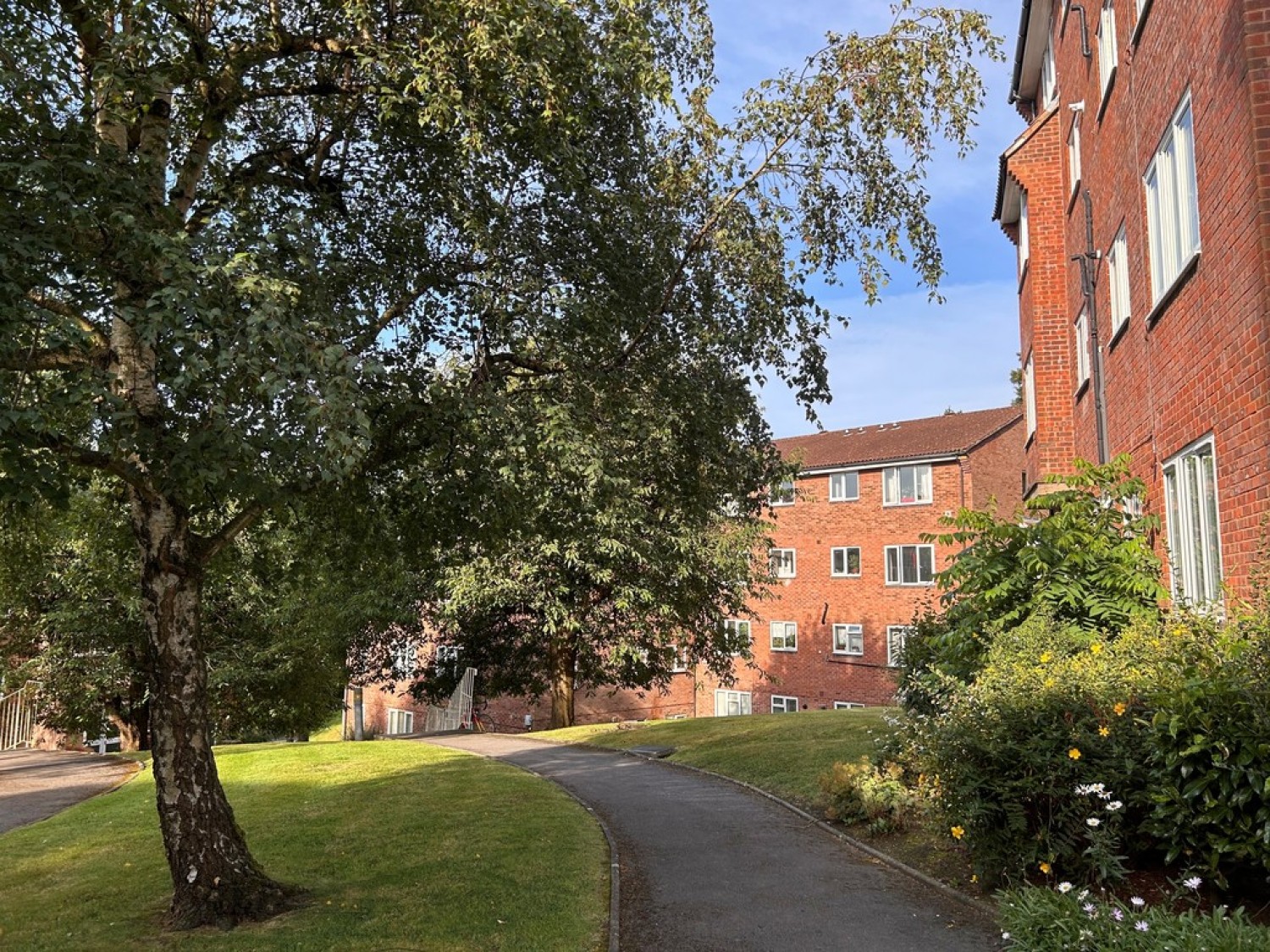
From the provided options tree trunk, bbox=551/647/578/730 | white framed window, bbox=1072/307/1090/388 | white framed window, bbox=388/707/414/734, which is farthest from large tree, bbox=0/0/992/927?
white framed window, bbox=388/707/414/734

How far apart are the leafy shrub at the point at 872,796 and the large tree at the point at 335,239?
4.38 meters

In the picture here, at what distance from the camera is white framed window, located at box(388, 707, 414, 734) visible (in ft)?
157

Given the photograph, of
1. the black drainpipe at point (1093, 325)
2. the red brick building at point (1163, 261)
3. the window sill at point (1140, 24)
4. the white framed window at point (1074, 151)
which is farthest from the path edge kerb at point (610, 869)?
the white framed window at point (1074, 151)

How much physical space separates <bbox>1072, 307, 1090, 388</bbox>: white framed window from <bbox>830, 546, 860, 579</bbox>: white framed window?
2355cm

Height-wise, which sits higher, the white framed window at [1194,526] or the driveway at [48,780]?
the white framed window at [1194,526]

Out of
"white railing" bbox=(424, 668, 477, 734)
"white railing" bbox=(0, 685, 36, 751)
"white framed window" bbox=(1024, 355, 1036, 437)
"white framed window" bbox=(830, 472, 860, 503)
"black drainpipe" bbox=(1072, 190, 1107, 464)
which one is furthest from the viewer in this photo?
"white framed window" bbox=(830, 472, 860, 503)

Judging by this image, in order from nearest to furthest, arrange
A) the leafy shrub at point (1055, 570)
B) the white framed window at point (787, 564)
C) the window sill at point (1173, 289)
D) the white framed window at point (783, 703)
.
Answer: the window sill at point (1173, 289) < the leafy shrub at point (1055, 570) < the white framed window at point (783, 703) < the white framed window at point (787, 564)

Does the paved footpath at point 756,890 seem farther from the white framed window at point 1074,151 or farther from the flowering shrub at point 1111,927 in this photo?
the white framed window at point 1074,151

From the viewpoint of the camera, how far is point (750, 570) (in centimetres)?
2866

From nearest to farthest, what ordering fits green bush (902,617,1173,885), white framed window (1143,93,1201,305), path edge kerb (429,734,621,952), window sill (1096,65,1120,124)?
green bush (902,617,1173,885), path edge kerb (429,734,621,952), white framed window (1143,93,1201,305), window sill (1096,65,1120,124)

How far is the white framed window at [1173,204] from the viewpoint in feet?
30.0

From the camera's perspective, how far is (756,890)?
8805 millimetres

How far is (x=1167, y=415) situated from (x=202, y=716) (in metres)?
9.19

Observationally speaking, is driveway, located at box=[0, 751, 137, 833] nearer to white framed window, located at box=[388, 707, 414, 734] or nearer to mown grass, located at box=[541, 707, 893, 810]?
mown grass, located at box=[541, 707, 893, 810]
